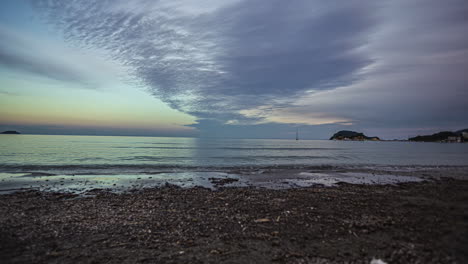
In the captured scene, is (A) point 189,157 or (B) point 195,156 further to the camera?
(B) point 195,156

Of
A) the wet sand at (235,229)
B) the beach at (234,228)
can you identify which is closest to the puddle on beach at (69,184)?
the beach at (234,228)

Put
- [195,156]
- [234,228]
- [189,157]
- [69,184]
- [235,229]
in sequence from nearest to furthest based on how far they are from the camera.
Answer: [235,229] < [234,228] < [69,184] < [189,157] < [195,156]

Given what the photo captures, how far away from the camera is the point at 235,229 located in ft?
30.0

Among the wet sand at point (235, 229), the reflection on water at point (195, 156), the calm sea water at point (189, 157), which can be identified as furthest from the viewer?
the reflection on water at point (195, 156)

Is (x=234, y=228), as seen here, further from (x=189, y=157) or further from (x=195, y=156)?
(x=195, y=156)

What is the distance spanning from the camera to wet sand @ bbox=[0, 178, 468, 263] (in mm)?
6910

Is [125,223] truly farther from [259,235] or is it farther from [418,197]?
[418,197]

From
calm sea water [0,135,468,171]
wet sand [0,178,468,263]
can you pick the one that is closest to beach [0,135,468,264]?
wet sand [0,178,468,263]

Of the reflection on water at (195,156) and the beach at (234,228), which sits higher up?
the beach at (234,228)

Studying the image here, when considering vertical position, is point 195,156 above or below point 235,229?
below

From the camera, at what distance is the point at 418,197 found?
570 inches

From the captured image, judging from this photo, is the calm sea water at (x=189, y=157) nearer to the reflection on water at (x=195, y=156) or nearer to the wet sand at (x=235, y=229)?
the reflection on water at (x=195, y=156)

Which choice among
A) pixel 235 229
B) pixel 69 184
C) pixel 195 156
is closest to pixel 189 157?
pixel 195 156

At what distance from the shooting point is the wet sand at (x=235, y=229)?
6910 mm
